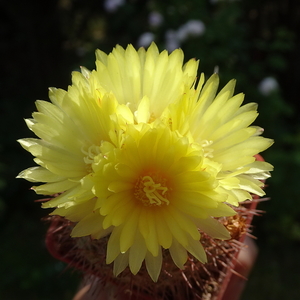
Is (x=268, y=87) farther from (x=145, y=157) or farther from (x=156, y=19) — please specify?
(x=145, y=157)

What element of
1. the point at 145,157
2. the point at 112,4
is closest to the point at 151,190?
the point at 145,157

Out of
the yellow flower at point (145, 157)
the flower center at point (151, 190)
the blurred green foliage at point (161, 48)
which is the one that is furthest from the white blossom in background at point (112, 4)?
the flower center at point (151, 190)

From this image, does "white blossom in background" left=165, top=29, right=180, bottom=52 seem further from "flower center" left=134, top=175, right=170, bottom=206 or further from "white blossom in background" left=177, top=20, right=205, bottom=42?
"flower center" left=134, top=175, right=170, bottom=206

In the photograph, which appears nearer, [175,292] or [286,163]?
[175,292]

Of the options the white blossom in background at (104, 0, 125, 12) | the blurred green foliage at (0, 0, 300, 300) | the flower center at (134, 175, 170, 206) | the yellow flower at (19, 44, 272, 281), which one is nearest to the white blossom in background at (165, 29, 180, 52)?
the blurred green foliage at (0, 0, 300, 300)

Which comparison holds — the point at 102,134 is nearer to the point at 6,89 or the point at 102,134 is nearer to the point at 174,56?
the point at 174,56

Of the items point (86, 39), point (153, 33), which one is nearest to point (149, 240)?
point (153, 33)

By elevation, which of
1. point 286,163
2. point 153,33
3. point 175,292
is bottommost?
point 175,292
